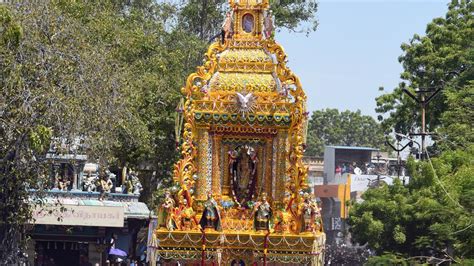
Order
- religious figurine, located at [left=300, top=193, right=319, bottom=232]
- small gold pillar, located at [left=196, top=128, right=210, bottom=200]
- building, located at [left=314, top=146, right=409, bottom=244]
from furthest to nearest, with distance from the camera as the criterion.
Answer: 1. building, located at [left=314, top=146, right=409, bottom=244]
2. small gold pillar, located at [left=196, top=128, right=210, bottom=200]
3. religious figurine, located at [left=300, top=193, right=319, bottom=232]

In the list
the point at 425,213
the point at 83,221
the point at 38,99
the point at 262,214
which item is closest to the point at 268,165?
the point at 262,214

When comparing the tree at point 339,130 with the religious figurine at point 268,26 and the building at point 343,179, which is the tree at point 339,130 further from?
the religious figurine at point 268,26

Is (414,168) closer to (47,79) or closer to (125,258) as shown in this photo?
(125,258)

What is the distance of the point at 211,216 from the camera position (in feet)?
80.8

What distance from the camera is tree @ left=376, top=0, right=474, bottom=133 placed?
160 feet

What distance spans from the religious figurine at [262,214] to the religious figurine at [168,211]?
1419 millimetres

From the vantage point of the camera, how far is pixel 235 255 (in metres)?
24.9

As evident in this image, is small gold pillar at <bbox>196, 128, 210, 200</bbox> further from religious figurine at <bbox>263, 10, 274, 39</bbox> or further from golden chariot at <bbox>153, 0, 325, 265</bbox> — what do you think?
religious figurine at <bbox>263, 10, 274, 39</bbox>

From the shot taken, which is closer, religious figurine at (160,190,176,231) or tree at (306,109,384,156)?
religious figurine at (160,190,176,231)

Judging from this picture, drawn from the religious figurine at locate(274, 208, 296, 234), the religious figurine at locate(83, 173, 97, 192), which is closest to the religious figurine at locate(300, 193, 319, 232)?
the religious figurine at locate(274, 208, 296, 234)

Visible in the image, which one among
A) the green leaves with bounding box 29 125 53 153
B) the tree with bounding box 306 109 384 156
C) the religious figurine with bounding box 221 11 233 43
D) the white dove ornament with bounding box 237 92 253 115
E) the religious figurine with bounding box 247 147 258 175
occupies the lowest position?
the religious figurine with bounding box 247 147 258 175

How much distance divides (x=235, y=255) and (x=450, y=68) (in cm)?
2540

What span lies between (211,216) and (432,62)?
26402 millimetres

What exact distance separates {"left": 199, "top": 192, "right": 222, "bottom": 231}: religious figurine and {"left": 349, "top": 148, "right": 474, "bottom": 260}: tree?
4025mm
